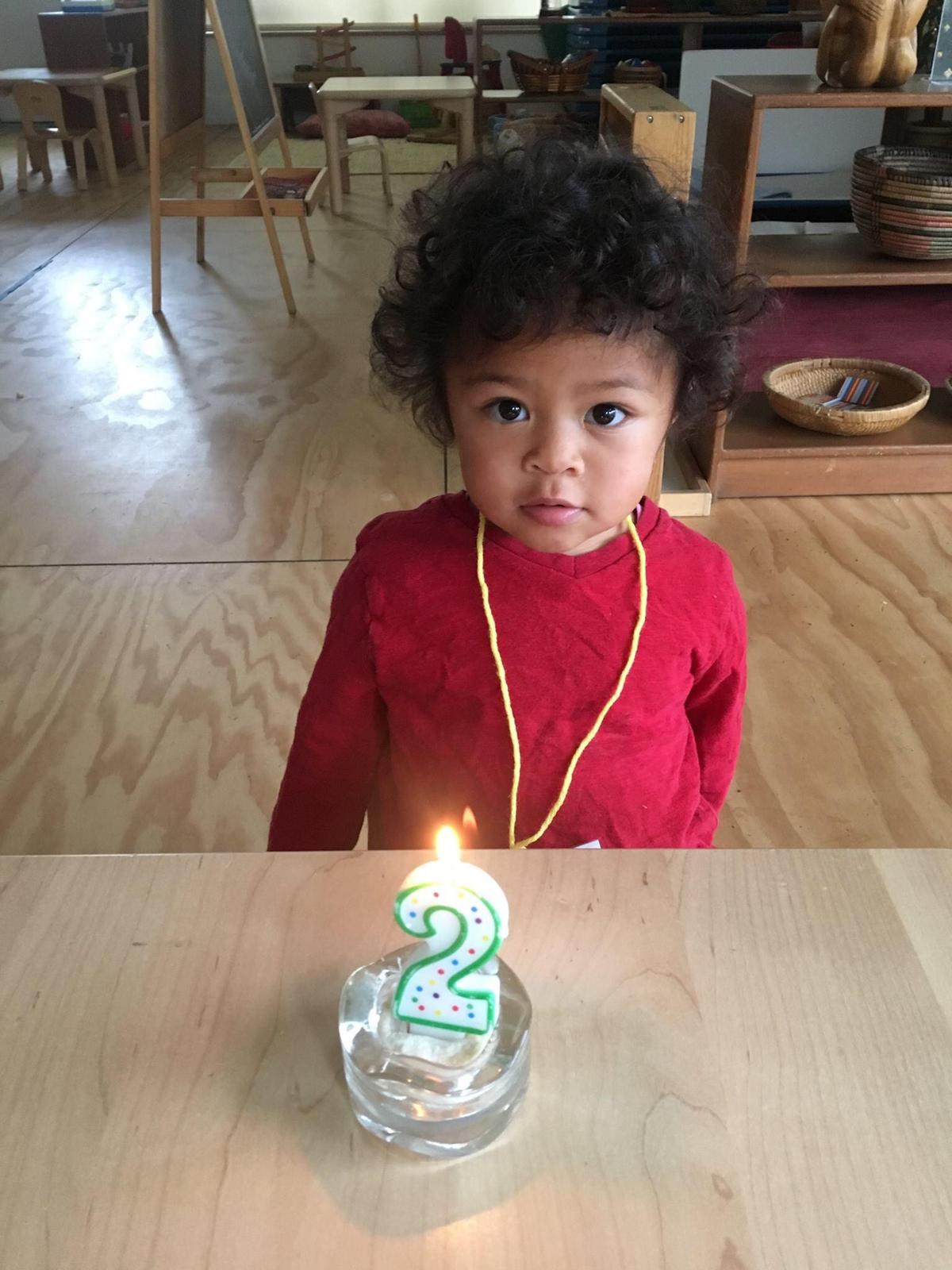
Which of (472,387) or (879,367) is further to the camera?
(879,367)

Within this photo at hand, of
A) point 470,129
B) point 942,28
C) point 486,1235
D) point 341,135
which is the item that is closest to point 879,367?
point 942,28

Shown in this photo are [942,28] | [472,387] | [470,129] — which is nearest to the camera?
[472,387]

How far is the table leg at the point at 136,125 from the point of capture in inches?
231

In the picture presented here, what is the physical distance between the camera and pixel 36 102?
5406 mm

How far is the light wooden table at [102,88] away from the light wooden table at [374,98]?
4.80 ft

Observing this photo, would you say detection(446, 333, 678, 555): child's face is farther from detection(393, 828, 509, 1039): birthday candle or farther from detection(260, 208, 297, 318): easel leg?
detection(260, 208, 297, 318): easel leg

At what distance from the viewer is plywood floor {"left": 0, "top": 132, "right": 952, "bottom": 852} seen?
150cm

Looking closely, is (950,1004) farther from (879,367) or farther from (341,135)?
(341,135)

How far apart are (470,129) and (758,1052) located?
15.7 ft

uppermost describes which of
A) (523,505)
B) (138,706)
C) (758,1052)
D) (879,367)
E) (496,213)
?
(496,213)

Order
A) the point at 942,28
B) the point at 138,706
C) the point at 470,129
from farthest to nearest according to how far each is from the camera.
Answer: the point at 470,129 < the point at 942,28 < the point at 138,706

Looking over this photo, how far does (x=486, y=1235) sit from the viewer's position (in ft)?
1.45

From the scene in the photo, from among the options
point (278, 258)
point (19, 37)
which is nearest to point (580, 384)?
point (278, 258)

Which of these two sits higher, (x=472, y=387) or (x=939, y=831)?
(x=472, y=387)
